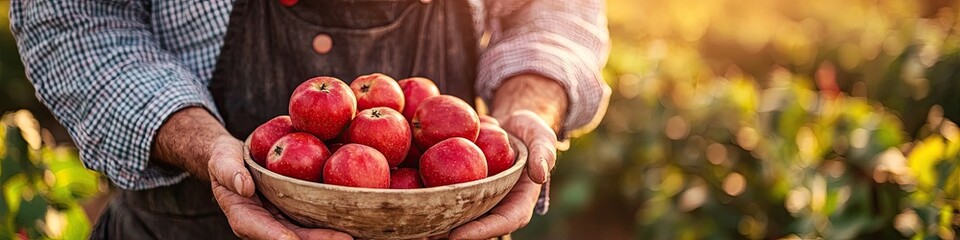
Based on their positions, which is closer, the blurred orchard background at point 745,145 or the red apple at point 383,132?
the red apple at point 383,132

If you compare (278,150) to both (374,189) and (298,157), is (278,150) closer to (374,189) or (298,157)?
(298,157)

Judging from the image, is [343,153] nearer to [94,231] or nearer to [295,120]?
[295,120]

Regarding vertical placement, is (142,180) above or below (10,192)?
above

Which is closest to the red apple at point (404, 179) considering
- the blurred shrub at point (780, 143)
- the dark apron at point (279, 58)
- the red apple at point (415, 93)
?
the red apple at point (415, 93)

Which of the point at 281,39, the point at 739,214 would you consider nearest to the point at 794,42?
the point at 739,214

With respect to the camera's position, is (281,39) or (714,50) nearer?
(281,39)

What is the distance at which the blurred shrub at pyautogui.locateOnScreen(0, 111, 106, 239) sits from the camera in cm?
299

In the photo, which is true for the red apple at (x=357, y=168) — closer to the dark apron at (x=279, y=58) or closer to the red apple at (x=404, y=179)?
the red apple at (x=404, y=179)

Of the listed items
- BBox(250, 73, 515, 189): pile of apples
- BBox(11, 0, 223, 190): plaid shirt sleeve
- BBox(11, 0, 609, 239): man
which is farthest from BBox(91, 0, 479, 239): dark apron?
BBox(250, 73, 515, 189): pile of apples

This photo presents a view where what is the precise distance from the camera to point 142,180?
2.17 metres

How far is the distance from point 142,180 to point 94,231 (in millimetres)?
402

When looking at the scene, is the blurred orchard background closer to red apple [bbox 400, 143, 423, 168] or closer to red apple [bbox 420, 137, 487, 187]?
red apple [bbox 400, 143, 423, 168]

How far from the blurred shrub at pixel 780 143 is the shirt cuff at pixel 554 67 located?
1547 mm

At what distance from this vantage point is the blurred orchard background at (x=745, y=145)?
3.29 metres
